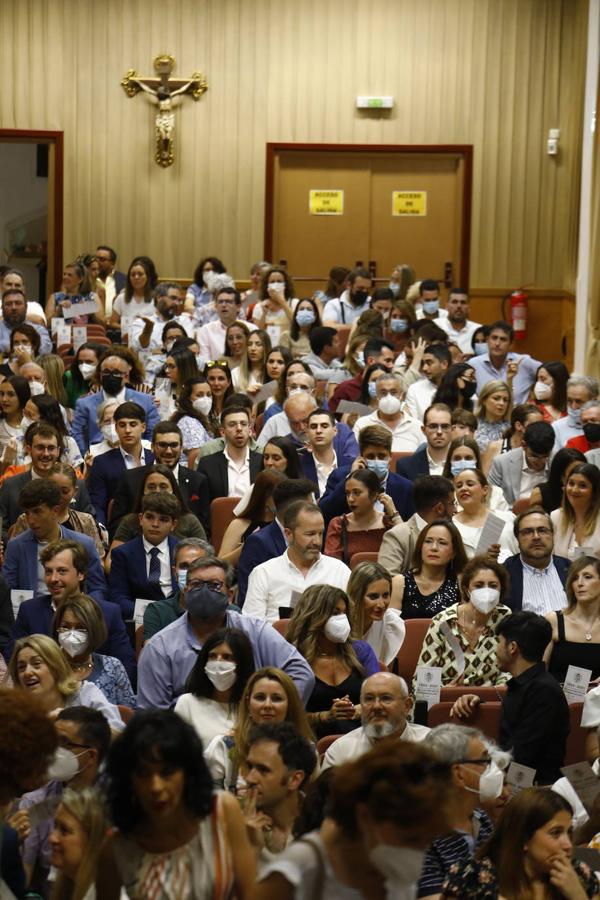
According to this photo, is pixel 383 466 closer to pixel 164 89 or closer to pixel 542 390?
pixel 542 390

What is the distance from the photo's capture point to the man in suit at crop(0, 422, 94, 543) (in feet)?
22.9

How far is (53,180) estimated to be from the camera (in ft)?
47.9

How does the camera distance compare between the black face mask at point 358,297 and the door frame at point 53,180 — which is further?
the door frame at point 53,180

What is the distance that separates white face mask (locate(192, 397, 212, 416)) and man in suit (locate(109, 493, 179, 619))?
2.31 m

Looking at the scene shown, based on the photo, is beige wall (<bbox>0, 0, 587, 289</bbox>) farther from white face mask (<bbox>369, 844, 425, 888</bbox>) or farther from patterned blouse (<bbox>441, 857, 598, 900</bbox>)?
white face mask (<bbox>369, 844, 425, 888</bbox>)

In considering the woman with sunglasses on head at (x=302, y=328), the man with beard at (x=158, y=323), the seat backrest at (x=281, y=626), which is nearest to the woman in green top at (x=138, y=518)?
the seat backrest at (x=281, y=626)

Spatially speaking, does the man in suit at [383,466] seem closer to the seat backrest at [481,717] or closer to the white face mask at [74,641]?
the seat backrest at [481,717]

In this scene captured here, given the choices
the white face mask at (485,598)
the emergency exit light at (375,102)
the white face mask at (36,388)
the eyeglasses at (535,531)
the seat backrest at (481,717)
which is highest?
the emergency exit light at (375,102)

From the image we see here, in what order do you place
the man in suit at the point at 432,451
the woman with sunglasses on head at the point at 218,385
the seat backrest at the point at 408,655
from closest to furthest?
the seat backrest at the point at 408,655 → the man in suit at the point at 432,451 → the woman with sunglasses on head at the point at 218,385

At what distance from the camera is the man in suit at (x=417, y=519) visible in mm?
6445

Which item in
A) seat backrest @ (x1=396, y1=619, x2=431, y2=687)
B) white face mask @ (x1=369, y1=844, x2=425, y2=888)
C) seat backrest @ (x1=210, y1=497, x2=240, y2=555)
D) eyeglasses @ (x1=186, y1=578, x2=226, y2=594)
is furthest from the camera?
seat backrest @ (x1=210, y1=497, x2=240, y2=555)

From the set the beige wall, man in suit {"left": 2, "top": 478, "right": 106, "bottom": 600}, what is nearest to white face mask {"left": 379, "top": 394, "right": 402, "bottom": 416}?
man in suit {"left": 2, "top": 478, "right": 106, "bottom": 600}

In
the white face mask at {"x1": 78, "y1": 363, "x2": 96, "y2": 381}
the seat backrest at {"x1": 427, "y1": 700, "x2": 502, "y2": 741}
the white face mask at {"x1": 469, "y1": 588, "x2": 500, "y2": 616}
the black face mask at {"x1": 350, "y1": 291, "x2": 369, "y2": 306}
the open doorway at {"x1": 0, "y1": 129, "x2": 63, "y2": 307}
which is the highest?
the open doorway at {"x1": 0, "y1": 129, "x2": 63, "y2": 307}

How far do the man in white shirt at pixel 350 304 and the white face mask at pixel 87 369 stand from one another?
10.5ft
